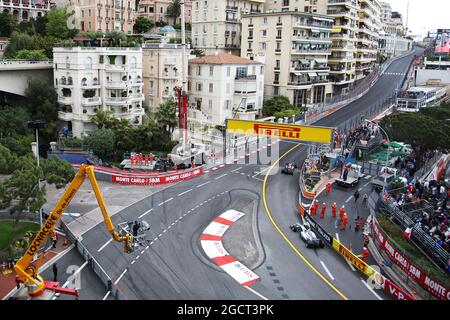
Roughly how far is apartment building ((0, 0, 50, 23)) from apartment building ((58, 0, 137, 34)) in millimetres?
4291

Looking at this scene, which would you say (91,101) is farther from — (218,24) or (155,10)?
(155,10)

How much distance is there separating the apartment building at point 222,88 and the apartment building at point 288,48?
7951 millimetres

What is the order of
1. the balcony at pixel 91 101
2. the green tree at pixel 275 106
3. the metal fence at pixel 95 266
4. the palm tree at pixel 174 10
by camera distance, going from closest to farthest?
the metal fence at pixel 95 266, the balcony at pixel 91 101, the green tree at pixel 275 106, the palm tree at pixel 174 10

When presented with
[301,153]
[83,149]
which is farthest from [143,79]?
[301,153]

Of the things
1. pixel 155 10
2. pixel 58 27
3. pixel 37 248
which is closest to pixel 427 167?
pixel 37 248

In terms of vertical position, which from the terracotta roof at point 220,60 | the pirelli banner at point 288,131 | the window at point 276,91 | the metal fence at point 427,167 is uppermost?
the terracotta roof at point 220,60

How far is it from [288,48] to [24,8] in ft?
161

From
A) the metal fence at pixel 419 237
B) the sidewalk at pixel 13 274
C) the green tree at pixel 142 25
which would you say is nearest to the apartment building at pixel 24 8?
the green tree at pixel 142 25

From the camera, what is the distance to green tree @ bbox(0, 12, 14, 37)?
72500mm

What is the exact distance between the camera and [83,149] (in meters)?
48.5

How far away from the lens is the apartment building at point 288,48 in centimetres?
7544

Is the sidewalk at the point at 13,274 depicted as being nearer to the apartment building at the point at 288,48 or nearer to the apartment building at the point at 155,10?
the apartment building at the point at 288,48

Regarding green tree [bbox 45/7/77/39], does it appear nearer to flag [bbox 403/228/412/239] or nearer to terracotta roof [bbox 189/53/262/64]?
terracotta roof [bbox 189/53/262/64]

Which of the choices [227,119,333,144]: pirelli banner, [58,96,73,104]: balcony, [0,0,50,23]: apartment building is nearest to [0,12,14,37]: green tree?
[0,0,50,23]: apartment building
